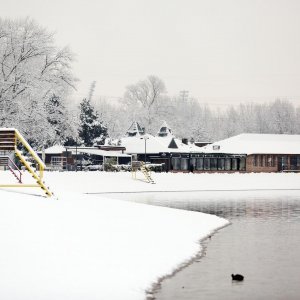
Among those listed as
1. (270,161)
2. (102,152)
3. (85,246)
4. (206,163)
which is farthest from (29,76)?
(85,246)

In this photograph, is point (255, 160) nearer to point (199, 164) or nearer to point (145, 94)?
point (199, 164)

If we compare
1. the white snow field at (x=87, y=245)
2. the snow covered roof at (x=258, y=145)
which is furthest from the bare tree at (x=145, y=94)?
the white snow field at (x=87, y=245)

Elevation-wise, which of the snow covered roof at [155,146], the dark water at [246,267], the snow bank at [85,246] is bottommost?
the dark water at [246,267]

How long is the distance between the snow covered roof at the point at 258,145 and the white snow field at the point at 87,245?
65902 mm

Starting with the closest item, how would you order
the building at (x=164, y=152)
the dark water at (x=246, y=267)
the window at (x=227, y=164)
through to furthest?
the dark water at (x=246, y=267)
the building at (x=164, y=152)
the window at (x=227, y=164)

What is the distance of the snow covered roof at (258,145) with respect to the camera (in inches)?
3814

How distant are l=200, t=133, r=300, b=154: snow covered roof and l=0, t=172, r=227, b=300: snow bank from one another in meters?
68.7

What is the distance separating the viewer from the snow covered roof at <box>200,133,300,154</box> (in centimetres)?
9688

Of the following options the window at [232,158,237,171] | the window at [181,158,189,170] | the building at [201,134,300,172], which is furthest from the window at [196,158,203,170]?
the window at [232,158,237,171]

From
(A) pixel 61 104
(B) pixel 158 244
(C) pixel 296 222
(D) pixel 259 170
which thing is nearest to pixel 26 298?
(B) pixel 158 244

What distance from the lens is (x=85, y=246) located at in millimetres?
17922

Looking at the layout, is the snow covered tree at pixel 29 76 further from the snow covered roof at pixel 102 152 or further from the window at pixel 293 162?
the window at pixel 293 162

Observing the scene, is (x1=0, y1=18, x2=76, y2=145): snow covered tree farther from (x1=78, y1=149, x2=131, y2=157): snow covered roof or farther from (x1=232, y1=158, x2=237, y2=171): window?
(x1=232, y1=158, x2=237, y2=171): window

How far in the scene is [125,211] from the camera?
26.8 metres
